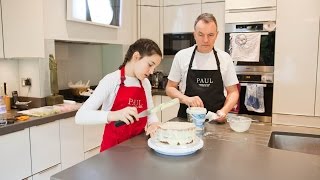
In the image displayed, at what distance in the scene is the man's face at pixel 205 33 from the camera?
1641mm

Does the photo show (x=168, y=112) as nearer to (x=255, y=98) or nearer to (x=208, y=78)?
(x=255, y=98)

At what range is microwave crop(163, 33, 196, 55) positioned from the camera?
3238 millimetres

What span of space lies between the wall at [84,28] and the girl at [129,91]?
1155 mm

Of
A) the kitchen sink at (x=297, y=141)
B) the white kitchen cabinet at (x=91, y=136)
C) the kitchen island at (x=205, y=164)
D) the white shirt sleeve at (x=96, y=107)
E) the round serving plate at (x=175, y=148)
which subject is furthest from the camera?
the white kitchen cabinet at (x=91, y=136)

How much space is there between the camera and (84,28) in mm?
2604

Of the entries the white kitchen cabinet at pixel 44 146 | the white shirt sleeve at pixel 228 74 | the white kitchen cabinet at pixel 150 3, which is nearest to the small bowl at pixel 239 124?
the white shirt sleeve at pixel 228 74

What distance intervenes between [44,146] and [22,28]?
87 centimetres

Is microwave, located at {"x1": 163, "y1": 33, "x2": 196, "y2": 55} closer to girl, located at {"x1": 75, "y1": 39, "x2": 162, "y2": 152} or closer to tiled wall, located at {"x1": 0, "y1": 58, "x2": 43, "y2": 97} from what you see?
tiled wall, located at {"x1": 0, "y1": 58, "x2": 43, "y2": 97}

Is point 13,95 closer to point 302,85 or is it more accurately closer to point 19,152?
point 19,152

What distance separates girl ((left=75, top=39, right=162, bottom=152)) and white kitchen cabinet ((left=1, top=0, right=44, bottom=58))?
1065 mm

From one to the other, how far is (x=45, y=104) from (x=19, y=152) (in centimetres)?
58

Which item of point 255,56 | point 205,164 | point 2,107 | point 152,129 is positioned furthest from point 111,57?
point 205,164

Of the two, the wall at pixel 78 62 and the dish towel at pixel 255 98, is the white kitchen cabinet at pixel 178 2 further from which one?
the dish towel at pixel 255 98

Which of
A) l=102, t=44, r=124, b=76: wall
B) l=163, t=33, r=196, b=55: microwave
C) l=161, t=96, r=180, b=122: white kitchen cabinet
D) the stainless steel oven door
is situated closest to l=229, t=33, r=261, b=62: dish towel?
the stainless steel oven door
